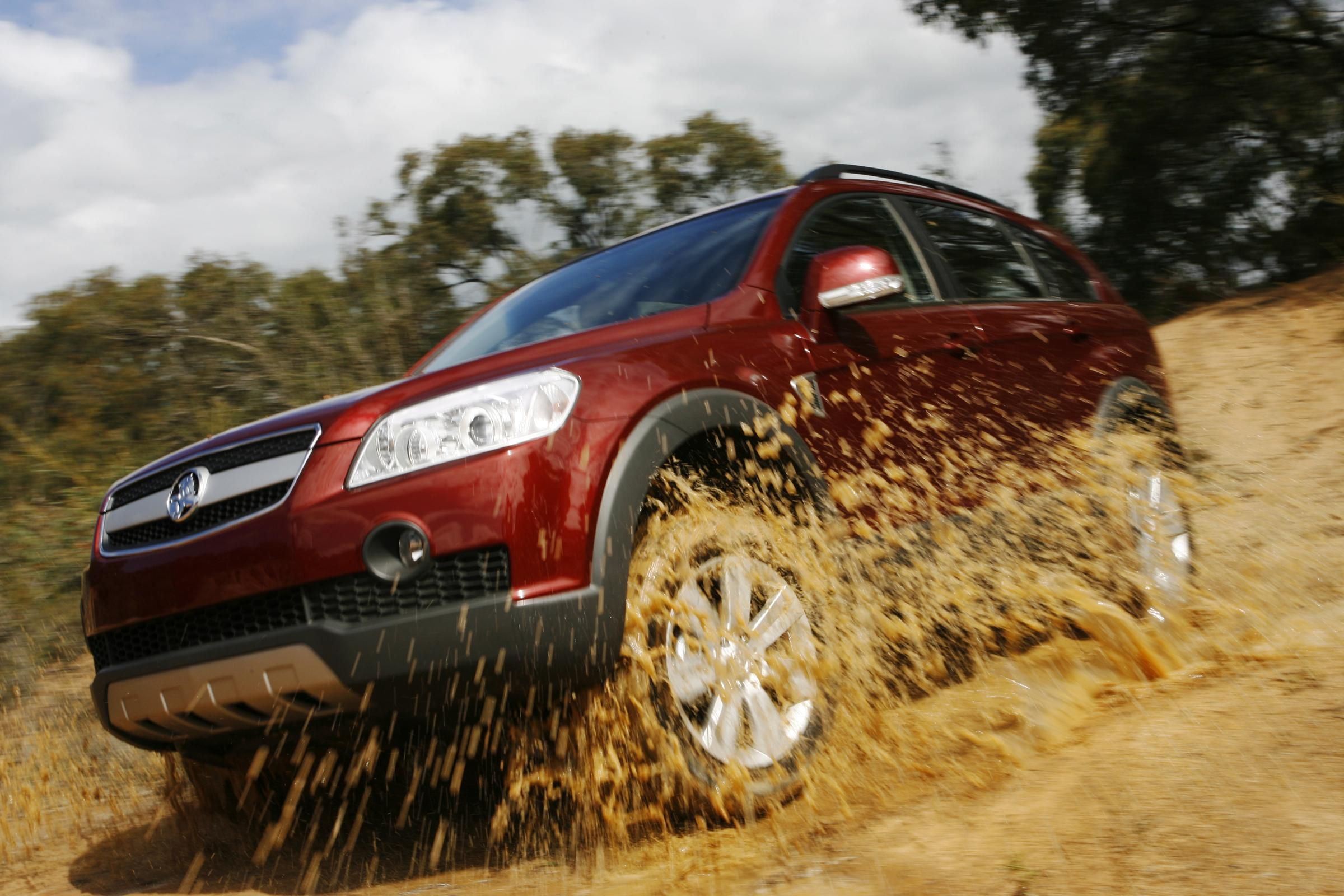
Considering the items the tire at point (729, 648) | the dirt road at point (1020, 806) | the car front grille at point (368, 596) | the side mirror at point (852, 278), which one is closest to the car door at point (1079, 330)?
the dirt road at point (1020, 806)

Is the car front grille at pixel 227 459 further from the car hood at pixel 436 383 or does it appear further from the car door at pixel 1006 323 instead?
the car door at pixel 1006 323

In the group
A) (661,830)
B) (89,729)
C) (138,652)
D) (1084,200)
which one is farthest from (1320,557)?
(1084,200)

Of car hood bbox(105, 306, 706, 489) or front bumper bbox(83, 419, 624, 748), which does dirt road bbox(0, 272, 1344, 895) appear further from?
car hood bbox(105, 306, 706, 489)

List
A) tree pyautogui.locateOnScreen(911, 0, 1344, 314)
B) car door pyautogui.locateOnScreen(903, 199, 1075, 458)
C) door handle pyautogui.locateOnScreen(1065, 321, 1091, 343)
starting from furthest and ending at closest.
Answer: tree pyautogui.locateOnScreen(911, 0, 1344, 314)
door handle pyautogui.locateOnScreen(1065, 321, 1091, 343)
car door pyautogui.locateOnScreen(903, 199, 1075, 458)

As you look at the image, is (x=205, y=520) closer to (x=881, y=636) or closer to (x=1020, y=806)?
(x=881, y=636)

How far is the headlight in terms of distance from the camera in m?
2.71

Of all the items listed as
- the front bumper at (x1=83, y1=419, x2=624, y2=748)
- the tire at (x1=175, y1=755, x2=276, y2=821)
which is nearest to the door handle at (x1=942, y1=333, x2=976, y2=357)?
the front bumper at (x1=83, y1=419, x2=624, y2=748)

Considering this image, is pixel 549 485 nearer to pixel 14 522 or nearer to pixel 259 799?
pixel 259 799

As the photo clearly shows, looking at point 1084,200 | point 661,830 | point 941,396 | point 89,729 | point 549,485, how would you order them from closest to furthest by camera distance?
point 549,485 → point 661,830 → point 941,396 → point 89,729 → point 1084,200

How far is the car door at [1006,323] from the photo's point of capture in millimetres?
4168

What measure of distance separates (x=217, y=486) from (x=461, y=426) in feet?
2.27

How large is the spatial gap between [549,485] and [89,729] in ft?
12.8

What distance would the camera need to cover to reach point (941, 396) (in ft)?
12.8

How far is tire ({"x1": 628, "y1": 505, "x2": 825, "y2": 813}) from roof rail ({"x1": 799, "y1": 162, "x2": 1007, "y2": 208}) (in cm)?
145
